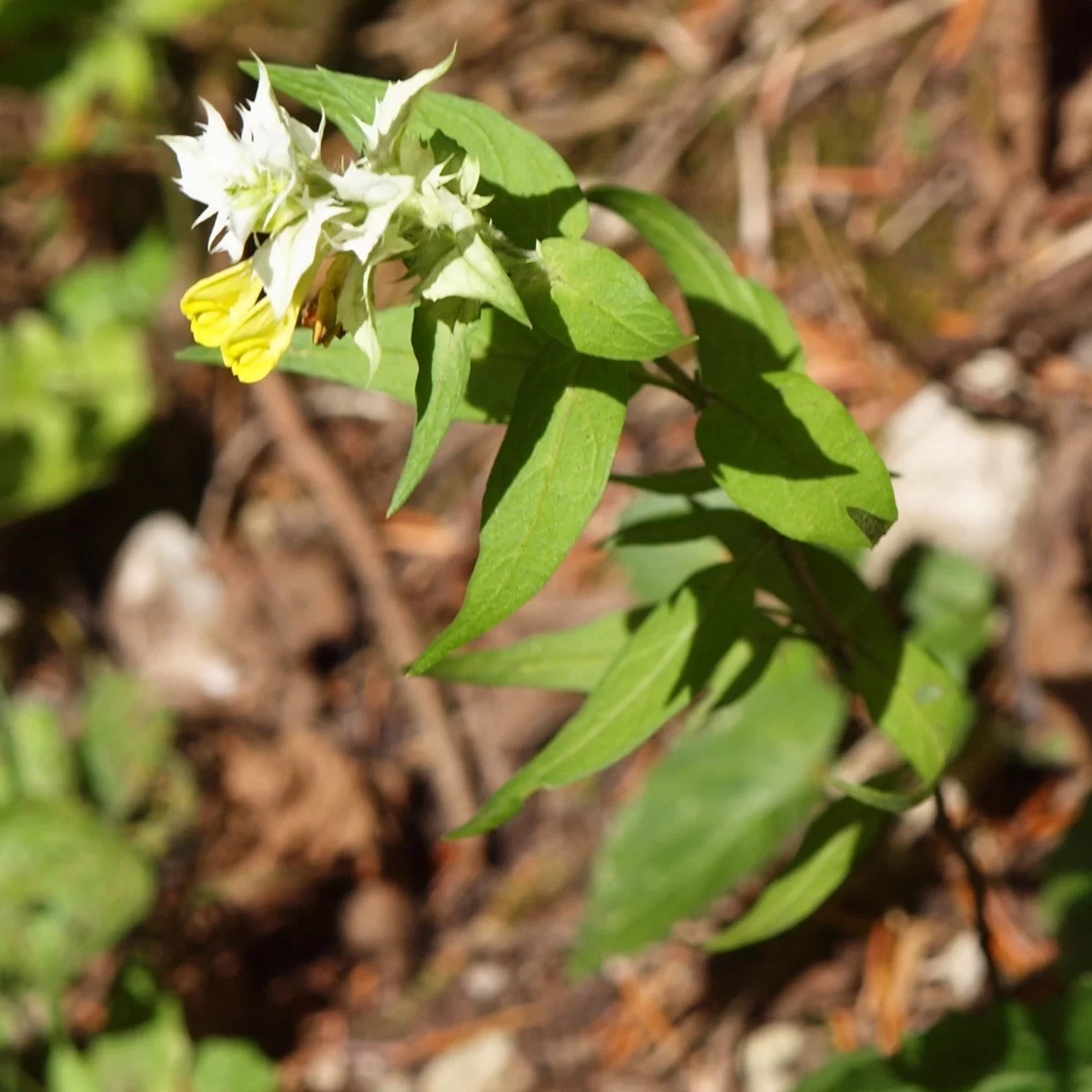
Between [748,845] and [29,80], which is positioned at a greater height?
[29,80]

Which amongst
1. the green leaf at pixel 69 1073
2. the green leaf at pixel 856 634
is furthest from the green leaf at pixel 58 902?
the green leaf at pixel 856 634

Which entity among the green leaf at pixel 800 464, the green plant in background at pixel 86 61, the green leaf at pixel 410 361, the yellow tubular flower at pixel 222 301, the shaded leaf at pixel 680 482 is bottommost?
the shaded leaf at pixel 680 482

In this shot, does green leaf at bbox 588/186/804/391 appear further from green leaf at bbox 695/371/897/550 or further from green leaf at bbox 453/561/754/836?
green leaf at bbox 453/561/754/836

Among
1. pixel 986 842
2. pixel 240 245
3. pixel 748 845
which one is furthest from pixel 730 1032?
pixel 240 245

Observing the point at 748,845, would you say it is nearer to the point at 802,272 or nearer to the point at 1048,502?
the point at 1048,502

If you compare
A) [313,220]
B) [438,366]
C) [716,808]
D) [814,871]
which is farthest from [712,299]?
[716,808]

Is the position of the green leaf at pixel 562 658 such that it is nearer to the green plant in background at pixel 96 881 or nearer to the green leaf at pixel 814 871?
the green leaf at pixel 814 871

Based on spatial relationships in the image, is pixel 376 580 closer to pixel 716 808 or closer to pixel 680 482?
pixel 716 808
